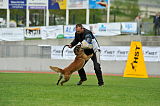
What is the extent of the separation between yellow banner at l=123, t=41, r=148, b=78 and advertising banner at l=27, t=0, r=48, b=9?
697 inches

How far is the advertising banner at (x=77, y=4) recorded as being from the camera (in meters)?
34.8

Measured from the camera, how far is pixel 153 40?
→ 102 feet

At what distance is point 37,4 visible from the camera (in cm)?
3494

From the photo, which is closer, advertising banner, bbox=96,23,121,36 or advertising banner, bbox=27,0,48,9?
advertising banner, bbox=96,23,121,36

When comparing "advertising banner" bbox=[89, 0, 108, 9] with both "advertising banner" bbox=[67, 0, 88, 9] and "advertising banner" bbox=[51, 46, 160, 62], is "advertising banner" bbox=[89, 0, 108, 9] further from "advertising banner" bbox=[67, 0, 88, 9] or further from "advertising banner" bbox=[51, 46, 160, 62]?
"advertising banner" bbox=[51, 46, 160, 62]

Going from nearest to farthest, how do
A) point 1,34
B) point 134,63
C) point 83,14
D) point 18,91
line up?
point 18,91 → point 134,63 → point 1,34 → point 83,14

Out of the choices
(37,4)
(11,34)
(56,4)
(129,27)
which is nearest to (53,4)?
(56,4)

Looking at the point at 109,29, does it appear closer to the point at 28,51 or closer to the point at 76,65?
the point at 28,51

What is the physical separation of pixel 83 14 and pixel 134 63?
71.8ft

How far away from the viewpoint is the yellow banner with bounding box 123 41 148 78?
18094 millimetres

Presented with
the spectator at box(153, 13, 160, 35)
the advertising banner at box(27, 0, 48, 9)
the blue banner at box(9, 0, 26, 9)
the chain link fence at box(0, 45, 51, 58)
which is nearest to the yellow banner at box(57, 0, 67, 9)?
the advertising banner at box(27, 0, 48, 9)

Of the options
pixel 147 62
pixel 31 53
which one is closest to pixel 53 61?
pixel 31 53

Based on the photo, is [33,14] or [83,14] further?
[83,14]

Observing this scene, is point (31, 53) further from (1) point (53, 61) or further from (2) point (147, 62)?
(2) point (147, 62)
